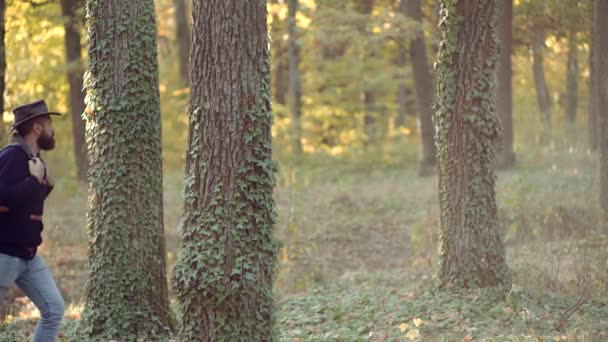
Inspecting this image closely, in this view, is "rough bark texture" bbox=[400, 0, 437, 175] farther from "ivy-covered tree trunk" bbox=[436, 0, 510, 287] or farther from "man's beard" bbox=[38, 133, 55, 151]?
"man's beard" bbox=[38, 133, 55, 151]

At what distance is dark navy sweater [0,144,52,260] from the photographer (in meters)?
5.34

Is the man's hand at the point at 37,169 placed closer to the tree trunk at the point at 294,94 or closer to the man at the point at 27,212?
the man at the point at 27,212

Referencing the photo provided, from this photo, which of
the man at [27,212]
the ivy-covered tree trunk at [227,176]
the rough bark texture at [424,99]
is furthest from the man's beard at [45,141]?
the rough bark texture at [424,99]

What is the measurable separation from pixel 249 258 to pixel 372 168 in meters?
19.5

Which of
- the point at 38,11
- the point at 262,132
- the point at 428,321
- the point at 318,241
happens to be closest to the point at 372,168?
the point at 318,241

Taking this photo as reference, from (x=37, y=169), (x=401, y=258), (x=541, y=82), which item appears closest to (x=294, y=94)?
(x=541, y=82)

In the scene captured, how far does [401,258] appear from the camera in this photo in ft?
45.3

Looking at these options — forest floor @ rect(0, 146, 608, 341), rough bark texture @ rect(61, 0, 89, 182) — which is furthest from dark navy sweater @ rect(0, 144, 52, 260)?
rough bark texture @ rect(61, 0, 89, 182)

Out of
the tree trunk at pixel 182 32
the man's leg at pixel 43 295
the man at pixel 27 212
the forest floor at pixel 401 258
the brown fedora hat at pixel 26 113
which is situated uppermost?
the tree trunk at pixel 182 32

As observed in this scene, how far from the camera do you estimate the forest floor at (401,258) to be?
24.8 feet

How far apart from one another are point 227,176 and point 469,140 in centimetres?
375

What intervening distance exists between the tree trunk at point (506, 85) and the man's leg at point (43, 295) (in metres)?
14.3

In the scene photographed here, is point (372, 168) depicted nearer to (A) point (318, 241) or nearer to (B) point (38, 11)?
(A) point (318, 241)

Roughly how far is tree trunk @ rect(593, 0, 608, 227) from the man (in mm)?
8500
